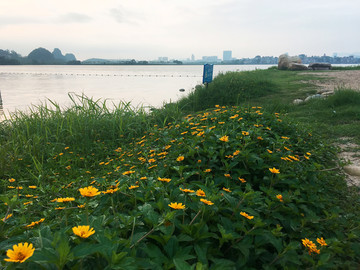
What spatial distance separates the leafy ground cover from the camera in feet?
3.30

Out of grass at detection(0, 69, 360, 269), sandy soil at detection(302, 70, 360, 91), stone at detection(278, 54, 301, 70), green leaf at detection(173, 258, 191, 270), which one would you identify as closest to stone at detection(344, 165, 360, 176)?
grass at detection(0, 69, 360, 269)

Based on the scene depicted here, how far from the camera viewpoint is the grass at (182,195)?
3.66ft

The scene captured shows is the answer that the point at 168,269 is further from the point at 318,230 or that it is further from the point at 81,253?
the point at 318,230

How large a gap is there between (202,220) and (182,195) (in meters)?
0.26

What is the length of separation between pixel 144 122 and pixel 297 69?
1716 centimetres

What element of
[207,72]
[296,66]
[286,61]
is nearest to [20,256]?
[207,72]

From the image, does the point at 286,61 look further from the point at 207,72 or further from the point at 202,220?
the point at 202,220

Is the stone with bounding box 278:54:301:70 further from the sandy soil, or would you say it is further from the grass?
the grass

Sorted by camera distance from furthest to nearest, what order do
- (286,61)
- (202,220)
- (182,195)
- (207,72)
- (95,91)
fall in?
(286,61) → (95,91) → (207,72) → (182,195) → (202,220)

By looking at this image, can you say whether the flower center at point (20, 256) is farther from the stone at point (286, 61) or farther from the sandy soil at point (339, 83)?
the stone at point (286, 61)

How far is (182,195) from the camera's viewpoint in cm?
150

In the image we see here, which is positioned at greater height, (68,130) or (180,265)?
(180,265)

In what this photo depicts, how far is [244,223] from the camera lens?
133 cm

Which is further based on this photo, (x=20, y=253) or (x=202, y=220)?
(x=202, y=220)
